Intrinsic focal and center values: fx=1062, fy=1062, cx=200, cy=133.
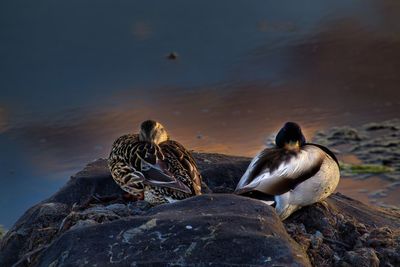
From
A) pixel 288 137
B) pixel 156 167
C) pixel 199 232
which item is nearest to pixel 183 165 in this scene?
pixel 156 167

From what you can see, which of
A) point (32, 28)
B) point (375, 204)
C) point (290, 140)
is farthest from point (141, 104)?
point (290, 140)

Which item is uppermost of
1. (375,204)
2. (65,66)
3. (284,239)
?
(65,66)

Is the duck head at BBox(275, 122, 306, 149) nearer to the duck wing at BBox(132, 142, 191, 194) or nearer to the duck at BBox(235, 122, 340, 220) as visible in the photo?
the duck at BBox(235, 122, 340, 220)

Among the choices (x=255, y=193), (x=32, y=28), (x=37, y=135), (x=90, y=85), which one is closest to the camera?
(x=255, y=193)

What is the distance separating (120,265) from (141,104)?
5.87m

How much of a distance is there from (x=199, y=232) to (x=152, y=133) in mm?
2741

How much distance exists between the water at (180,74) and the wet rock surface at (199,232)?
1.88 metres

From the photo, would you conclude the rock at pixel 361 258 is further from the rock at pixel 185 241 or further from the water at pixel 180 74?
Answer: the water at pixel 180 74

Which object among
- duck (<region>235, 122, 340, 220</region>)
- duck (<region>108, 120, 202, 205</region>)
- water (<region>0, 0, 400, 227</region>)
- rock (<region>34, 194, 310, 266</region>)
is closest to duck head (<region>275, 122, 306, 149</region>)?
duck (<region>235, 122, 340, 220</region>)

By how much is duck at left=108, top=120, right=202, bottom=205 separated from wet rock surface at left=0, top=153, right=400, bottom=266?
0.44 ft

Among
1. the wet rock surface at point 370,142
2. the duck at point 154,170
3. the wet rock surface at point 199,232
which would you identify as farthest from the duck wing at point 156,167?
the wet rock surface at point 370,142

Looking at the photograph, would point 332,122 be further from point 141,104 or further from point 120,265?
point 120,265

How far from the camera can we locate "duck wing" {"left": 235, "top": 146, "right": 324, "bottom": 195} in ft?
24.5

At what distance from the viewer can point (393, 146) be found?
11.1 meters
